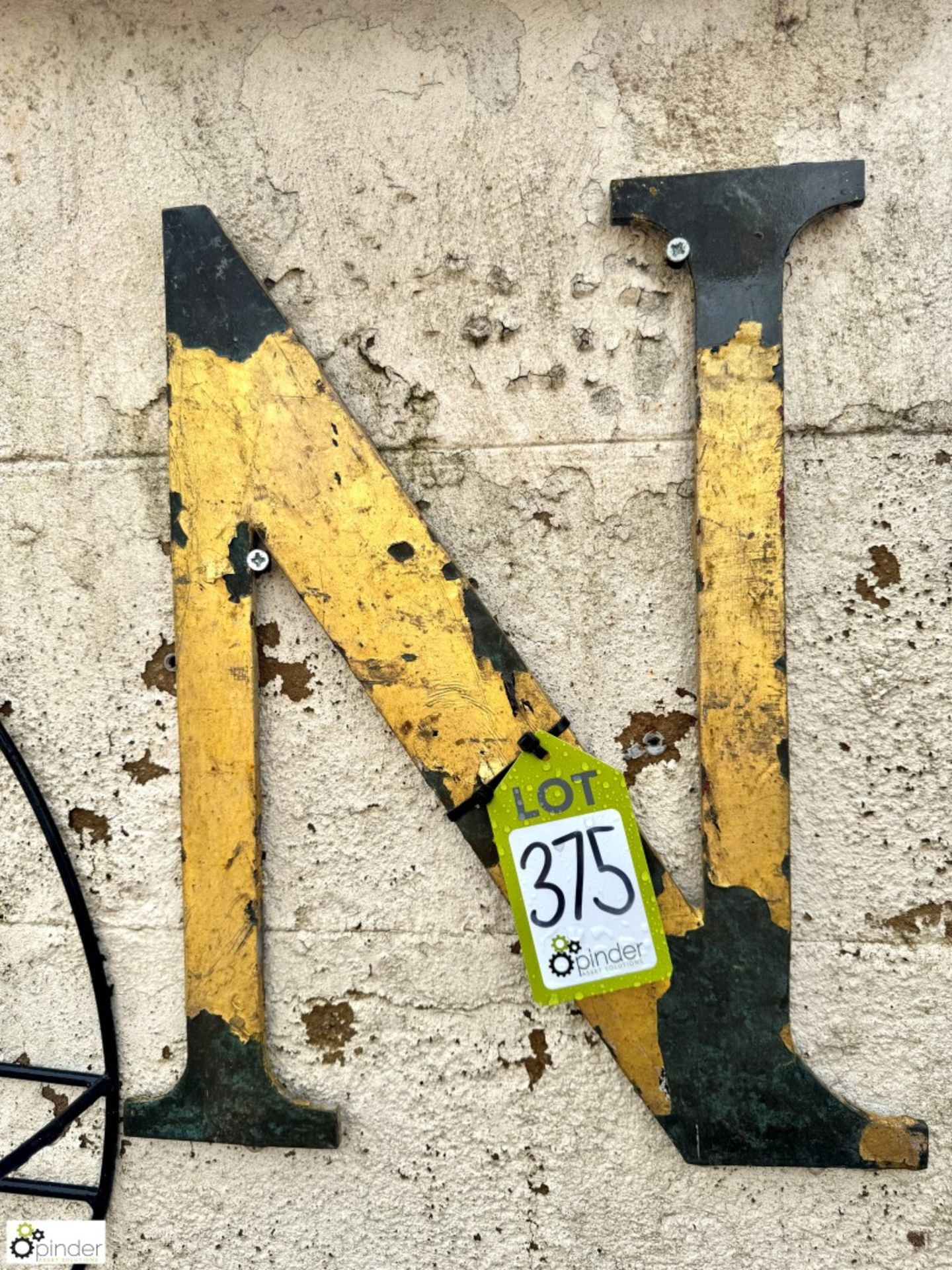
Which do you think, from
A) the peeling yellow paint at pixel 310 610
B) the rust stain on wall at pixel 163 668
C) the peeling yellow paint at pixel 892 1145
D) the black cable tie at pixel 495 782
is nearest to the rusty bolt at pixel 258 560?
the peeling yellow paint at pixel 310 610

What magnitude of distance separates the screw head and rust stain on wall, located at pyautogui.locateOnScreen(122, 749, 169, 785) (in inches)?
44.3

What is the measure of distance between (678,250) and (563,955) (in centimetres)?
104

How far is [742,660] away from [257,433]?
2.64ft

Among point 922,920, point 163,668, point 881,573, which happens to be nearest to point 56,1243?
point 163,668

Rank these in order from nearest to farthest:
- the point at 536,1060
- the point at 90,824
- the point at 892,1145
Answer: the point at 892,1145 < the point at 536,1060 < the point at 90,824

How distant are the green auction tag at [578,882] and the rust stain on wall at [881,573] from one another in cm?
47

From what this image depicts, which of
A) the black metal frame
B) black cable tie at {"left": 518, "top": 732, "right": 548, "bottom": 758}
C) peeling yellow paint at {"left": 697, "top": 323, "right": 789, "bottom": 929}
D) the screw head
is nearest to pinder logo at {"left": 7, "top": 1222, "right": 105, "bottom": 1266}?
the black metal frame

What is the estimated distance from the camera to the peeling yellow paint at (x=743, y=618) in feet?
3.92

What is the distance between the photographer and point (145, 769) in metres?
1.38

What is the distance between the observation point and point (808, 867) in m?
1.25

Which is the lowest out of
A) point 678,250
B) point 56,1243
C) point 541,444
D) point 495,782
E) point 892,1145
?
point 56,1243

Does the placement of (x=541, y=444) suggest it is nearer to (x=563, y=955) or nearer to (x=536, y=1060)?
(x=563, y=955)

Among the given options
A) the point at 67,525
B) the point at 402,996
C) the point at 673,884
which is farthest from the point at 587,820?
the point at 67,525

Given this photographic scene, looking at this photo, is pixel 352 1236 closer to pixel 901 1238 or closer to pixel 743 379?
pixel 901 1238
